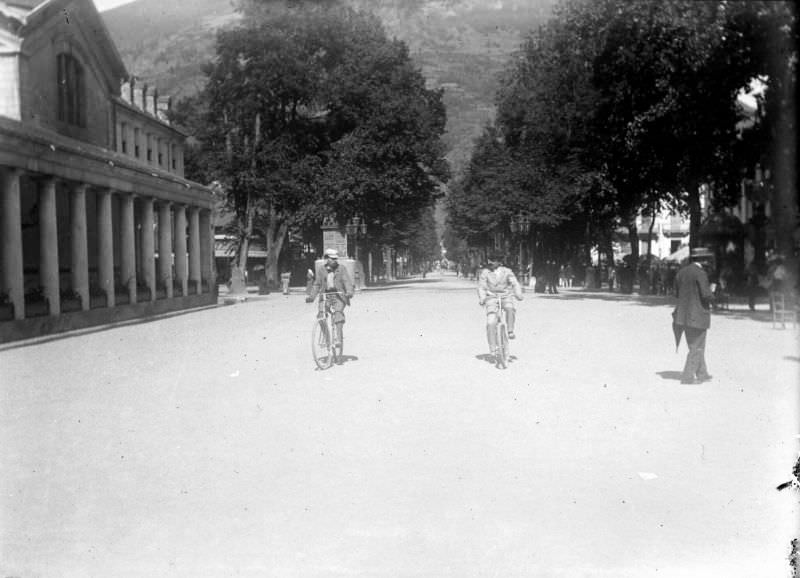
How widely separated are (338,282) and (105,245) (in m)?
16.7

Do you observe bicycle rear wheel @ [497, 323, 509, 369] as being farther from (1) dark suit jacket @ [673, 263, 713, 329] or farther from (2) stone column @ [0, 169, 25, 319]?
(2) stone column @ [0, 169, 25, 319]

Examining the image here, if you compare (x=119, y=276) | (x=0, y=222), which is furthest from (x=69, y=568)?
(x=119, y=276)

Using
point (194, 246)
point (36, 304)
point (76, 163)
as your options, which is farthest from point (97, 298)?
point (194, 246)

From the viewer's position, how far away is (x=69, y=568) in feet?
16.2

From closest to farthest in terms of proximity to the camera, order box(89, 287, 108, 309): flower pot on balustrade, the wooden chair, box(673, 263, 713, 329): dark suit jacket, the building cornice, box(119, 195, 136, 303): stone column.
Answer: box(673, 263, 713, 329): dark suit jacket < the wooden chair < the building cornice < box(89, 287, 108, 309): flower pot on balustrade < box(119, 195, 136, 303): stone column

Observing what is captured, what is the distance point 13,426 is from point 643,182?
29161mm

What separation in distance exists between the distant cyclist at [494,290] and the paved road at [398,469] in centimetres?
68

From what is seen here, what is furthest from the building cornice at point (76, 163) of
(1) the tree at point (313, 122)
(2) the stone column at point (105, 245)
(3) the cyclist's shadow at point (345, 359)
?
(1) the tree at point (313, 122)

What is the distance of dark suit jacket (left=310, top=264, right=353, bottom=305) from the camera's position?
591 inches

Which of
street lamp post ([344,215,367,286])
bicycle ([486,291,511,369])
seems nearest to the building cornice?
bicycle ([486,291,511,369])

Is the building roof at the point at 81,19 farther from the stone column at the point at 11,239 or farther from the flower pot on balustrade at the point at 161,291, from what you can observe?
the stone column at the point at 11,239

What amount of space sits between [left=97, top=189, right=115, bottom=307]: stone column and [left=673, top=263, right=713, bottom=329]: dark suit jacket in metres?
20.0

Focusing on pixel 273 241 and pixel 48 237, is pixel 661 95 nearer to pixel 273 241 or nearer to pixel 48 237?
pixel 48 237

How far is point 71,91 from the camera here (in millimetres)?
34375
